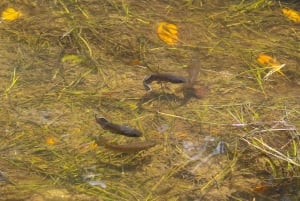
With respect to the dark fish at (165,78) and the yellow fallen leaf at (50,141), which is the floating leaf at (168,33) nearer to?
the dark fish at (165,78)

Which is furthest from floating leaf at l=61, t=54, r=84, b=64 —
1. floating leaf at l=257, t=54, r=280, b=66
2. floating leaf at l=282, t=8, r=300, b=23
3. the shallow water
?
floating leaf at l=282, t=8, r=300, b=23

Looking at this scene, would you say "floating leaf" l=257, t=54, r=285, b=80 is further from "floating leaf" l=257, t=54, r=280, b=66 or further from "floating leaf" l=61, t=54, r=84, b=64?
"floating leaf" l=61, t=54, r=84, b=64

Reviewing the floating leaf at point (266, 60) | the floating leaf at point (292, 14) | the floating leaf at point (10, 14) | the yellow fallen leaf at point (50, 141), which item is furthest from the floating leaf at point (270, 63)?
the floating leaf at point (10, 14)

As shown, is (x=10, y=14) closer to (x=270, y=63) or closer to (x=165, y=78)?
(x=165, y=78)

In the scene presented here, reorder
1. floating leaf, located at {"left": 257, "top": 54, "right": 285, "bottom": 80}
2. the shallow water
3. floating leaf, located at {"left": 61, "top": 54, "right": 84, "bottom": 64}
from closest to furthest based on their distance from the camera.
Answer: the shallow water
floating leaf, located at {"left": 61, "top": 54, "right": 84, "bottom": 64}
floating leaf, located at {"left": 257, "top": 54, "right": 285, "bottom": 80}

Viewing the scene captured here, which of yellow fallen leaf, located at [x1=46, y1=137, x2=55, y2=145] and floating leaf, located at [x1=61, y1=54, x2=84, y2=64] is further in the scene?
floating leaf, located at [x1=61, y1=54, x2=84, y2=64]

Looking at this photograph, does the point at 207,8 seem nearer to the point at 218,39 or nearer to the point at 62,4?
the point at 218,39
